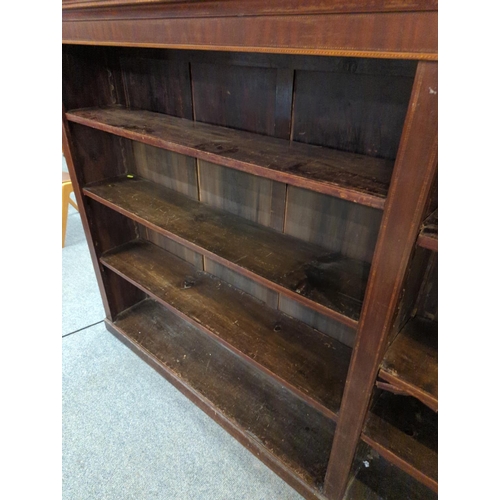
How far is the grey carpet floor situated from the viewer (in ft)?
4.19

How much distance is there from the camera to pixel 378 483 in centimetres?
125

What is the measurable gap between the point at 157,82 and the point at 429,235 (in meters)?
1.19

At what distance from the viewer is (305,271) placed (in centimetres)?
105

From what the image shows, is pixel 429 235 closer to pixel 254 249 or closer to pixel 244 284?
pixel 254 249

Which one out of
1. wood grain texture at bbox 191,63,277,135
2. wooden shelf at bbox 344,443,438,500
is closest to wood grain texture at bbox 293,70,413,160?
wood grain texture at bbox 191,63,277,135

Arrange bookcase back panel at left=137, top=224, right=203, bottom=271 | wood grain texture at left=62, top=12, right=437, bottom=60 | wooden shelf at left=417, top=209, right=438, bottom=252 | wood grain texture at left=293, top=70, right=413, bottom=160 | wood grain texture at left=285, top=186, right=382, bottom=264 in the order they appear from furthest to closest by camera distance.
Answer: bookcase back panel at left=137, top=224, right=203, bottom=271 → wood grain texture at left=285, top=186, right=382, bottom=264 → wood grain texture at left=293, top=70, right=413, bottom=160 → wooden shelf at left=417, top=209, right=438, bottom=252 → wood grain texture at left=62, top=12, right=437, bottom=60

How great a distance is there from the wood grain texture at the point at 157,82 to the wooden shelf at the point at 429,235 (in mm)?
981

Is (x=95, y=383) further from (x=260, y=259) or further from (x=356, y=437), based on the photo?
(x=356, y=437)

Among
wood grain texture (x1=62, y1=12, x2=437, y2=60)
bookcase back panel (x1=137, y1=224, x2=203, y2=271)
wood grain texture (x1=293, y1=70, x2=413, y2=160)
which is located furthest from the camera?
bookcase back panel (x1=137, y1=224, x2=203, y2=271)

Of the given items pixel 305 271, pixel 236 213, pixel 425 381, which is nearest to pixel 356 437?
pixel 425 381

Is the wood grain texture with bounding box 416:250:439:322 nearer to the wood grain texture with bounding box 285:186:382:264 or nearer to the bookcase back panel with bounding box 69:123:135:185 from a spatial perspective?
the wood grain texture with bounding box 285:186:382:264

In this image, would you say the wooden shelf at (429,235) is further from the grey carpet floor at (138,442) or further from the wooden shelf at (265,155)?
the grey carpet floor at (138,442)

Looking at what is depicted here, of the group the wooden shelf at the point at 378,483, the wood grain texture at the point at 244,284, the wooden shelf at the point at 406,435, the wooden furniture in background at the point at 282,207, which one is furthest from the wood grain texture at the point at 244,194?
the wooden shelf at the point at 378,483

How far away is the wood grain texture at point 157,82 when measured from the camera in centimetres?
128
